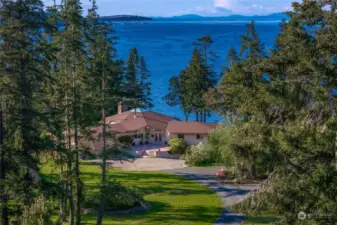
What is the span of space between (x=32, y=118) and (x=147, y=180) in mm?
22451

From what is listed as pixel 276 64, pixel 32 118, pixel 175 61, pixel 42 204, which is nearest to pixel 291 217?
pixel 276 64

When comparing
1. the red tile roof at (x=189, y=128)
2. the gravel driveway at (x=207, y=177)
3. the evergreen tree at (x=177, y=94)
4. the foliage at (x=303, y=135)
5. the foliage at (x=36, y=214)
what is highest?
the foliage at (x=303, y=135)

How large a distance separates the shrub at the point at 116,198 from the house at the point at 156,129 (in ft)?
65.5

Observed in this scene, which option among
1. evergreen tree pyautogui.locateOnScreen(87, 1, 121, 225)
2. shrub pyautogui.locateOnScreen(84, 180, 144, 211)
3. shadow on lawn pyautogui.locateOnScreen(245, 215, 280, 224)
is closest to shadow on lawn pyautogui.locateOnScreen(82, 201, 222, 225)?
shrub pyautogui.locateOnScreen(84, 180, 144, 211)

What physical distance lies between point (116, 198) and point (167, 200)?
19.2ft

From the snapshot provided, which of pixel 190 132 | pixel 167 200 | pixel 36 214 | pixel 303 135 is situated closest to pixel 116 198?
pixel 167 200

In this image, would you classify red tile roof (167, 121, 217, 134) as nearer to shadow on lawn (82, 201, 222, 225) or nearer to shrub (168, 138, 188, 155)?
shrub (168, 138, 188, 155)

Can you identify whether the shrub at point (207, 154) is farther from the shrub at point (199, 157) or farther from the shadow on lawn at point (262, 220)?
the shadow on lawn at point (262, 220)

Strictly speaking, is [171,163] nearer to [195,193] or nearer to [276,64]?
[195,193]

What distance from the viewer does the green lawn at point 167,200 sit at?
84.9 ft

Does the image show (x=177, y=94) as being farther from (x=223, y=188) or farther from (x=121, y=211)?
(x=121, y=211)

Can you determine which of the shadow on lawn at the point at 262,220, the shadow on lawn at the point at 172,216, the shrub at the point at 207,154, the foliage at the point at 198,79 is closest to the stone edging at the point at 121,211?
the shadow on lawn at the point at 172,216

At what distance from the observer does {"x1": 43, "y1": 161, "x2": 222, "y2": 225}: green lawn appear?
2587cm

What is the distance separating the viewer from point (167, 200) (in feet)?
99.4
